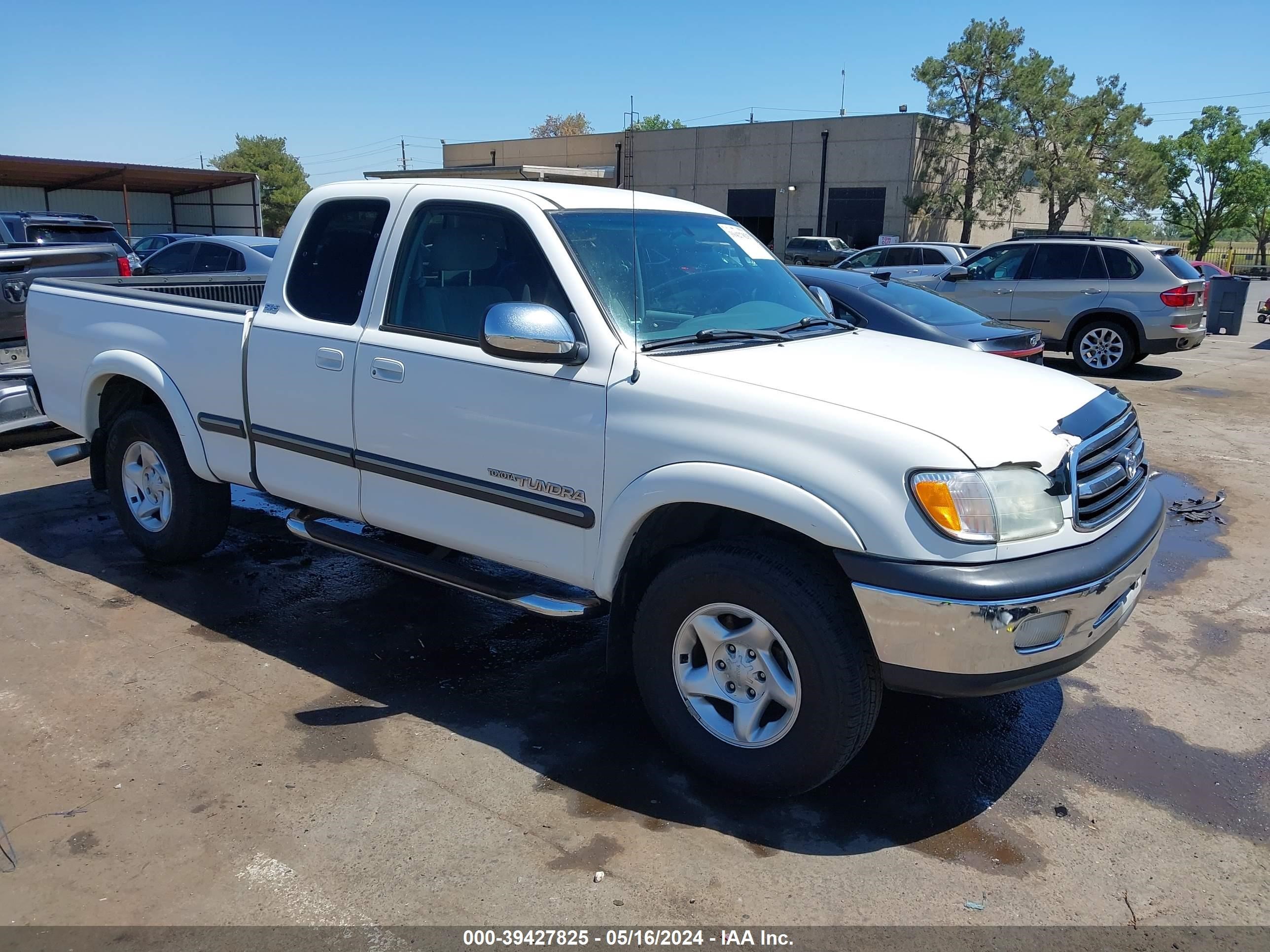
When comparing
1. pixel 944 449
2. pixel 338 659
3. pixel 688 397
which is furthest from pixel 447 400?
pixel 944 449

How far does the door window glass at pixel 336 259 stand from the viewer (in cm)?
446

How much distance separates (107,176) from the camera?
33.0 metres

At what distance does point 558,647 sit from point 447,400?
148cm

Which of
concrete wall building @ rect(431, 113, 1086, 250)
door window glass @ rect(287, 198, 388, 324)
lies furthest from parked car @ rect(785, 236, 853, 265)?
door window glass @ rect(287, 198, 388, 324)

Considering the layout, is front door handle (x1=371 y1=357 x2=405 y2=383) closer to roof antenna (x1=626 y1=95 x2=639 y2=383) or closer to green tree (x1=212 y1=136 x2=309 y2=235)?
roof antenna (x1=626 y1=95 x2=639 y2=383)

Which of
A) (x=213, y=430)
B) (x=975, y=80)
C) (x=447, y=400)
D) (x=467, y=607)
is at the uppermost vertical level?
(x=975, y=80)

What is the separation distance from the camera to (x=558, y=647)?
4.87m

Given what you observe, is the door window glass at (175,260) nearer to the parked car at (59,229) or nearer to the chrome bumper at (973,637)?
the parked car at (59,229)

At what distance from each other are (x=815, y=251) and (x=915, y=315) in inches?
1036

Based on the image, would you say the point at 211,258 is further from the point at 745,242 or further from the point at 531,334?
the point at 531,334

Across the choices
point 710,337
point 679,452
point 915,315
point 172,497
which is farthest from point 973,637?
point 915,315

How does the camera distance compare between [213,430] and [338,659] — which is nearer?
[338,659]

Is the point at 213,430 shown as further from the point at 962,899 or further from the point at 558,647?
the point at 962,899

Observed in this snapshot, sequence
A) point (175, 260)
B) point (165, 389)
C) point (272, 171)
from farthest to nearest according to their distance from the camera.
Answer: point (272, 171), point (175, 260), point (165, 389)
